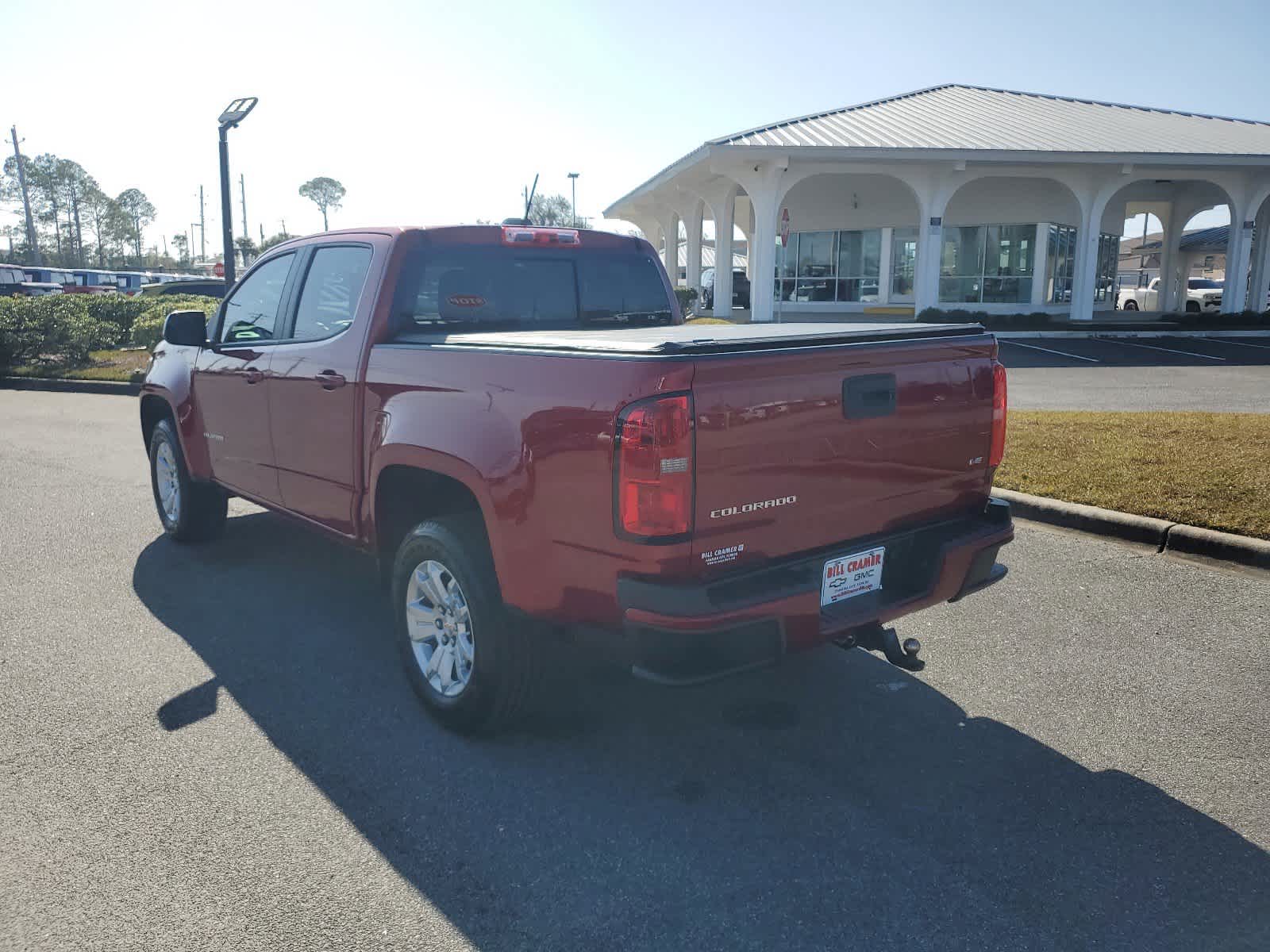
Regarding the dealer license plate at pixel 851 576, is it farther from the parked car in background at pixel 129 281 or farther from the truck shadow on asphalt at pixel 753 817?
the parked car in background at pixel 129 281

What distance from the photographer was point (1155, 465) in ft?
25.1

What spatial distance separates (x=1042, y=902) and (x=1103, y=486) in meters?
4.96

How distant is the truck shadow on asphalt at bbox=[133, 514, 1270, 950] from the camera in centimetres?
270

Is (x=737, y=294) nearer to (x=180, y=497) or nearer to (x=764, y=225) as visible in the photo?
(x=764, y=225)

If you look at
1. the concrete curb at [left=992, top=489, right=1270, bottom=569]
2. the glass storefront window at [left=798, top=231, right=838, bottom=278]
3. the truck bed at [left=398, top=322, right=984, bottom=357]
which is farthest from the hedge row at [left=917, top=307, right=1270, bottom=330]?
the truck bed at [left=398, top=322, right=984, bottom=357]

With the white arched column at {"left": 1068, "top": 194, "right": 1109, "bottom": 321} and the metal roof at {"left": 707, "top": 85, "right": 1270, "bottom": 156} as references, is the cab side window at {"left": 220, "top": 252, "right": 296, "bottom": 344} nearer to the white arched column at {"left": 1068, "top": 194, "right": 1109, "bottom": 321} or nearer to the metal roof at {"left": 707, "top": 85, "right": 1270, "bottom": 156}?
the metal roof at {"left": 707, "top": 85, "right": 1270, "bottom": 156}

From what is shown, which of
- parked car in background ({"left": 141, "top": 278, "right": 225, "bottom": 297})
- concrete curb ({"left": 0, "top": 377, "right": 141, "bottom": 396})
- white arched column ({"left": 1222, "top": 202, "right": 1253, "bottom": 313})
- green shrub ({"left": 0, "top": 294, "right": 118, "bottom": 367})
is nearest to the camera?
concrete curb ({"left": 0, "top": 377, "right": 141, "bottom": 396})

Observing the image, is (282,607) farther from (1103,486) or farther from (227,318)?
(1103,486)

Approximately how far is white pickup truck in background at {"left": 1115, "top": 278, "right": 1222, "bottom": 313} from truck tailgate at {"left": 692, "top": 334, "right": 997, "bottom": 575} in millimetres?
36040

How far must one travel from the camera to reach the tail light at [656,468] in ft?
9.50

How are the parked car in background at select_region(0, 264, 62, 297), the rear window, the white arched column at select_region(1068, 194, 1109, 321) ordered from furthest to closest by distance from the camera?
the parked car in background at select_region(0, 264, 62, 297)
the white arched column at select_region(1068, 194, 1109, 321)
the rear window

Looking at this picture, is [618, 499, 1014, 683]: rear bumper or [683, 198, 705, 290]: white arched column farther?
[683, 198, 705, 290]: white arched column

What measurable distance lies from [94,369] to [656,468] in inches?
708

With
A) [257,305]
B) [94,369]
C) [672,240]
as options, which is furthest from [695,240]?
[257,305]
